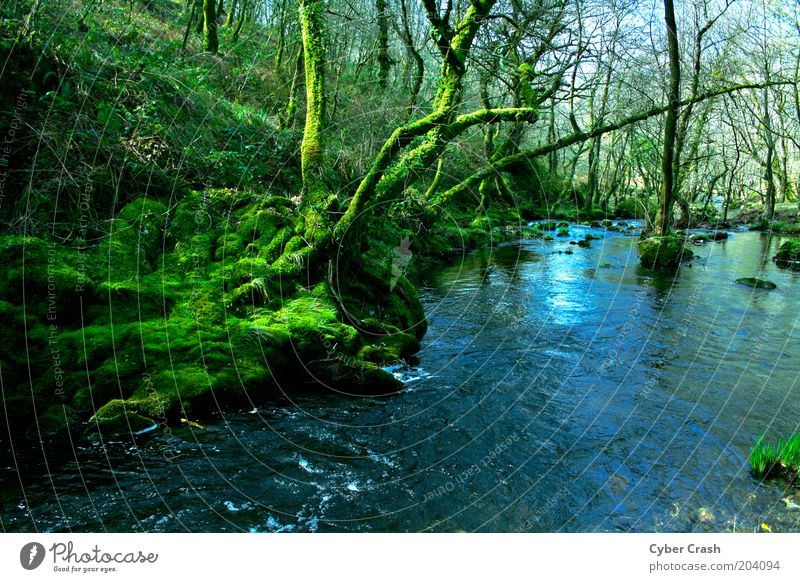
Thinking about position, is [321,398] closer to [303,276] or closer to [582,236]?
[303,276]

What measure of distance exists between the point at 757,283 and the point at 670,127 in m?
6.49

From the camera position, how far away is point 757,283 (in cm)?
1466

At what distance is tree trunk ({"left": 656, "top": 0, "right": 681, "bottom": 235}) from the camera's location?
53.4 ft

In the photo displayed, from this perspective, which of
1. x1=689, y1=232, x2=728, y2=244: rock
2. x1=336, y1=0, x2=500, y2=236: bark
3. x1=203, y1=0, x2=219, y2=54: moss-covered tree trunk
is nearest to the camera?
x1=336, y1=0, x2=500, y2=236: bark

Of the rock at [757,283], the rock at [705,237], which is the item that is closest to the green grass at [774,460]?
the rock at [757,283]

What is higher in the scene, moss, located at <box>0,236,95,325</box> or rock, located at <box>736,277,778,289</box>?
moss, located at <box>0,236,95,325</box>

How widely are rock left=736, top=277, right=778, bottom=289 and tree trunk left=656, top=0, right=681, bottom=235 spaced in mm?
4655

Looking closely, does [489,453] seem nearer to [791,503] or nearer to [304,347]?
[791,503]

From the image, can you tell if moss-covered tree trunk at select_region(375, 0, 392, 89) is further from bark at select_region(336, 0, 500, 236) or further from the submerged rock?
the submerged rock

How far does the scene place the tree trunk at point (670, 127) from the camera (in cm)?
1628

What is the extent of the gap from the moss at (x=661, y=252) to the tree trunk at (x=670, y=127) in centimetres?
87

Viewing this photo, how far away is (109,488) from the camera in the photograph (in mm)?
4531

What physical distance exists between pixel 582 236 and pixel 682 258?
27.2 ft
